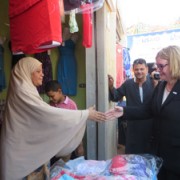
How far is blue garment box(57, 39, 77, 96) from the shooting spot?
3.77m

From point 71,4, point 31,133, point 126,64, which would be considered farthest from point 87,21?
point 126,64

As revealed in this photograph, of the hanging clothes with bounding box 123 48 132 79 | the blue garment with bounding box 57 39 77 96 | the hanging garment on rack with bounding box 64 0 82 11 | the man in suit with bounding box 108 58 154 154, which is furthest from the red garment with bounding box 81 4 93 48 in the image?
the hanging clothes with bounding box 123 48 132 79

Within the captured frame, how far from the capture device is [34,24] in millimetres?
1884

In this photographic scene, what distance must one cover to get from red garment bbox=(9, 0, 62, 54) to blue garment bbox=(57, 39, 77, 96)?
1.67m

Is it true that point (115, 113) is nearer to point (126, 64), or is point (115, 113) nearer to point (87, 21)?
point (87, 21)

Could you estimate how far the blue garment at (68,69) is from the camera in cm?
377

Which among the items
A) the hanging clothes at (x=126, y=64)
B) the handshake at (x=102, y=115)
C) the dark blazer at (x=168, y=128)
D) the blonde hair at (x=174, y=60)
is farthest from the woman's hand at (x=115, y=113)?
the hanging clothes at (x=126, y=64)

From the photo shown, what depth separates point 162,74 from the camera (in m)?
2.19

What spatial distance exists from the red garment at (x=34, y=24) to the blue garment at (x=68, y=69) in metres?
1.67

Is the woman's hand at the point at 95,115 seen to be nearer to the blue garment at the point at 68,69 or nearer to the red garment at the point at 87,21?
the red garment at the point at 87,21

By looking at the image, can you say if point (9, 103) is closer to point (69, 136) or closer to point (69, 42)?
point (69, 136)

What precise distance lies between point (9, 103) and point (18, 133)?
0.86 feet

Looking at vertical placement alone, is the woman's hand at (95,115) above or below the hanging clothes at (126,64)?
below

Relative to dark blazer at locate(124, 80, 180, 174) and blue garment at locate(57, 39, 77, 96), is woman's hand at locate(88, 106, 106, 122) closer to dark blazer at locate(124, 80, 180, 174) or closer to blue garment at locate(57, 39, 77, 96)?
dark blazer at locate(124, 80, 180, 174)
